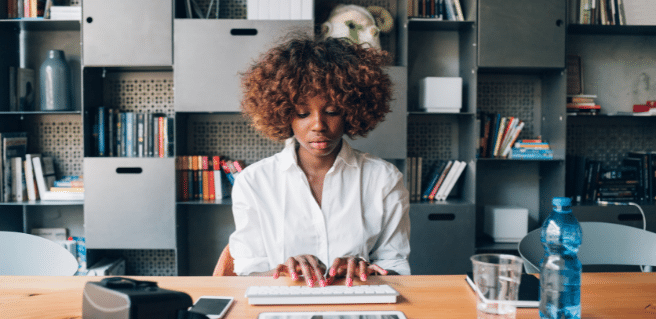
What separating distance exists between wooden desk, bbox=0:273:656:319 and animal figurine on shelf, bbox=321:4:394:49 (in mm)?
1646

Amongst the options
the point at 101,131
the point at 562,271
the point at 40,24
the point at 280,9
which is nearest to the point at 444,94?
the point at 280,9

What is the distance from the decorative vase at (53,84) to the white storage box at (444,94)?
2.09 meters

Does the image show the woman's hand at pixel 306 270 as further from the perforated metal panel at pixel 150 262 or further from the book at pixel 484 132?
the perforated metal panel at pixel 150 262

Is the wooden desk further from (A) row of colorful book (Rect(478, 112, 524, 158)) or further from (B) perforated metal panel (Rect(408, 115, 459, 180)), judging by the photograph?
(B) perforated metal panel (Rect(408, 115, 459, 180))

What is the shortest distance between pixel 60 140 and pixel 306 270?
2449 mm

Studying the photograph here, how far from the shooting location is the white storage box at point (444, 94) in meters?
2.52

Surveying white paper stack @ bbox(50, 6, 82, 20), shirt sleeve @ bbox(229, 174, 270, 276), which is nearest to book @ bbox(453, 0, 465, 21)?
shirt sleeve @ bbox(229, 174, 270, 276)

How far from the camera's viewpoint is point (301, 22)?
2.36 meters

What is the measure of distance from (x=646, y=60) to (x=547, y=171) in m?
1.01

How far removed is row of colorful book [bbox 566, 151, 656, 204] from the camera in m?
2.59

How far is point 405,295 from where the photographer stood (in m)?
0.95

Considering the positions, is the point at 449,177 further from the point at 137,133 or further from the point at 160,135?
the point at 137,133

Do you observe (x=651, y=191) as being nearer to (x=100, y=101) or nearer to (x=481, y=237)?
(x=481, y=237)

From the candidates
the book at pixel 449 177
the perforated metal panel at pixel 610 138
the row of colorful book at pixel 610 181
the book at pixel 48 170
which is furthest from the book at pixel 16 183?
the perforated metal panel at pixel 610 138
